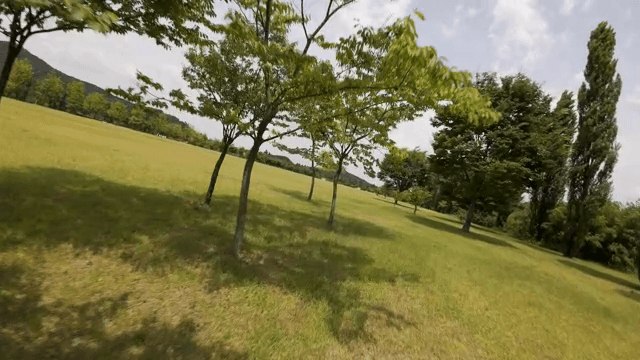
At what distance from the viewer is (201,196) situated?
1580cm

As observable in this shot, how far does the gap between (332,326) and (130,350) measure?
428cm

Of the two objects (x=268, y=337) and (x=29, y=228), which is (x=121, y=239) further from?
(x=268, y=337)

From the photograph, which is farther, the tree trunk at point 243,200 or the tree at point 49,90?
the tree at point 49,90

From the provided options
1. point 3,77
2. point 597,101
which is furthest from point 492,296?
point 597,101

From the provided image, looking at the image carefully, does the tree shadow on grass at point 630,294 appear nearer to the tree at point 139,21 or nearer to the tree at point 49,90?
the tree at point 139,21

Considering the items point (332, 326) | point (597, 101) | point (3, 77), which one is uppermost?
point (597, 101)

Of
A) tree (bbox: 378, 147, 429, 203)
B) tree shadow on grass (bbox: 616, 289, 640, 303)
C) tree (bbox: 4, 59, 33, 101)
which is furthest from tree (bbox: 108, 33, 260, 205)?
tree (bbox: 4, 59, 33, 101)

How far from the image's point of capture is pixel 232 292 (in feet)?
25.2

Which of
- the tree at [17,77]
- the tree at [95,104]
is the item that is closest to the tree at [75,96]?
the tree at [95,104]

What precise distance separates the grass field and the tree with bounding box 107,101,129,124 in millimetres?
97206

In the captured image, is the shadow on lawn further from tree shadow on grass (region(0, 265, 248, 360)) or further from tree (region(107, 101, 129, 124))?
tree (region(107, 101, 129, 124))

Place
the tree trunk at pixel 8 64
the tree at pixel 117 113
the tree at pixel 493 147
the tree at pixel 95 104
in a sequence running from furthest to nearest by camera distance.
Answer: the tree at pixel 117 113 → the tree at pixel 95 104 → the tree at pixel 493 147 → the tree trunk at pixel 8 64

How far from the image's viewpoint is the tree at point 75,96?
91287 millimetres

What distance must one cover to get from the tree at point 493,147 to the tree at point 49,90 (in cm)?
11457
